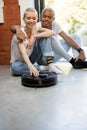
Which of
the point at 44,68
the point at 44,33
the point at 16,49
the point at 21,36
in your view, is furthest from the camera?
the point at 44,68

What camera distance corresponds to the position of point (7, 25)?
3875 mm

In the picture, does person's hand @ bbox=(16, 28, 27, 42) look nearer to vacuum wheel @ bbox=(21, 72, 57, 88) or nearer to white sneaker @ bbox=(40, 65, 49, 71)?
vacuum wheel @ bbox=(21, 72, 57, 88)

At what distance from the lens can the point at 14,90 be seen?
2596 millimetres

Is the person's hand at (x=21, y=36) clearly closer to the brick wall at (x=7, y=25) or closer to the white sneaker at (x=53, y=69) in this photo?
the white sneaker at (x=53, y=69)

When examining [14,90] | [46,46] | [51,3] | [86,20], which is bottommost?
[14,90]

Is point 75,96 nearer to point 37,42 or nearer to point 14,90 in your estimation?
point 14,90

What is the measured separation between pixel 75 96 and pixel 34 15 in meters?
1.07

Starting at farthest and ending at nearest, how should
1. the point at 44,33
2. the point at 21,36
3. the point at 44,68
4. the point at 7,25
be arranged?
1. the point at 7,25
2. the point at 44,68
3. the point at 44,33
4. the point at 21,36

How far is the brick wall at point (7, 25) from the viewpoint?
150 inches

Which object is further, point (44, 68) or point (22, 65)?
point (44, 68)

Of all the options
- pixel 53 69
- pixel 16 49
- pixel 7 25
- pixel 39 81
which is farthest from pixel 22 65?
pixel 7 25

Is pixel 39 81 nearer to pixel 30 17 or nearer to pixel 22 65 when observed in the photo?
pixel 22 65

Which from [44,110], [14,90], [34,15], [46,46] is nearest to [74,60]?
[46,46]

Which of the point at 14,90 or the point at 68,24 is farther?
the point at 68,24
